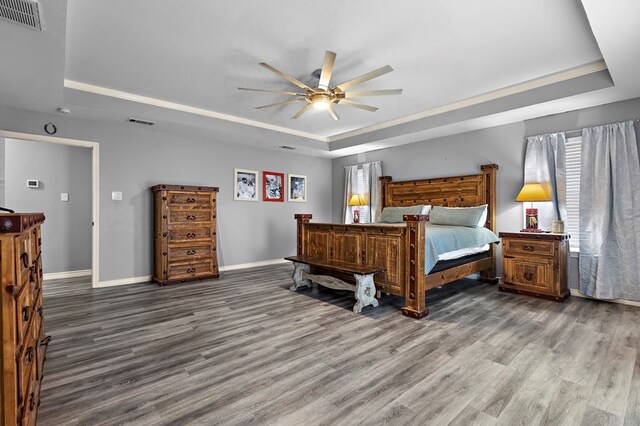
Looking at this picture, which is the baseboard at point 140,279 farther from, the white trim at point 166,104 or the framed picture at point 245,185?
the white trim at point 166,104

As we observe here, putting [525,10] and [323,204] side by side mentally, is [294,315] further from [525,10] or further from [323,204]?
[323,204]

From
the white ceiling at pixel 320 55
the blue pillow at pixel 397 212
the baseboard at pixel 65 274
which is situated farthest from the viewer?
the blue pillow at pixel 397 212

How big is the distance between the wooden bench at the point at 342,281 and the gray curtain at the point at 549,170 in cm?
264

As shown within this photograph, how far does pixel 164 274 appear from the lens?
15.1ft

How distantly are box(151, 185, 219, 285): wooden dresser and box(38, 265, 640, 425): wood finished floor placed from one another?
3.33ft

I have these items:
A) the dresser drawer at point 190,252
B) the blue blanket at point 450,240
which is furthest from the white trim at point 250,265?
the blue blanket at point 450,240

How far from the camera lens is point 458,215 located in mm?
4727

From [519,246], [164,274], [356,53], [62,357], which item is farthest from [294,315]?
[519,246]

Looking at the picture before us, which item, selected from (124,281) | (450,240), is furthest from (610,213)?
(124,281)

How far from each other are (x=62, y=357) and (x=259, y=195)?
4281 millimetres

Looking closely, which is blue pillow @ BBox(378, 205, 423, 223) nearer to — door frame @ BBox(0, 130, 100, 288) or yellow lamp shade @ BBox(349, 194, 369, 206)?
yellow lamp shade @ BBox(349, 194, 369, 206)

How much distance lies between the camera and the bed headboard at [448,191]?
4.83 metres

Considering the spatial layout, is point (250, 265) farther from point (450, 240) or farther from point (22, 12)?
point (22, 12)

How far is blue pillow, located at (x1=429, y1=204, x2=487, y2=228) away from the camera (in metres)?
4.54
